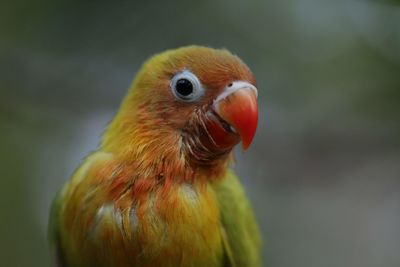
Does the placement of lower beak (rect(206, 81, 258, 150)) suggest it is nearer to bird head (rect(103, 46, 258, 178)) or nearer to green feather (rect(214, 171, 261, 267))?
bird head (rect(103, 46, 258, 178))

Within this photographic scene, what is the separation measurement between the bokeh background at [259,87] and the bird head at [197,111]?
5.64 ft

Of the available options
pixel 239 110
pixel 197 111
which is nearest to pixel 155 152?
pixel 197 111

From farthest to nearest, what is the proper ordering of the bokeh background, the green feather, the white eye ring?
the bokeh background, the green feather, the white eye ring

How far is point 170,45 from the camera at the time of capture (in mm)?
4633

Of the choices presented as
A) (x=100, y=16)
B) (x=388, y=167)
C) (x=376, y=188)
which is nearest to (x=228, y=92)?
(x=100, y=16)

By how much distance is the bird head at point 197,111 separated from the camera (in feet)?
6.44

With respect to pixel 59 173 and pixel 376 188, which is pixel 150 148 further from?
pixel 376 188

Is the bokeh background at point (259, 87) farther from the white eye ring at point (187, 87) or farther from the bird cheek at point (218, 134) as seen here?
the bird cheek at point (218, 134)

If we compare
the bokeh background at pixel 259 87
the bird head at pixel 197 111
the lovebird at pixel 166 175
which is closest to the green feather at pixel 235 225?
the lovebird at pixel 166 175

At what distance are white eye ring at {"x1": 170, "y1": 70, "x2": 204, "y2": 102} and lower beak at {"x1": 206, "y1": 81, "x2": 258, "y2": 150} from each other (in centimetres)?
7

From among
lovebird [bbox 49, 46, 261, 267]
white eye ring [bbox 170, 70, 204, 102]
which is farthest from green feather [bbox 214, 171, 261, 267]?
white eye ring [bbox 170, 70, 204, 102]

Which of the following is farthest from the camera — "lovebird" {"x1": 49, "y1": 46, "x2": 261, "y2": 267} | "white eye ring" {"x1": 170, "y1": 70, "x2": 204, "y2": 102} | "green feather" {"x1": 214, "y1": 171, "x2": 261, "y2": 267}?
"green feather" {"x1": 214, "y1": 171, "x2": 261, "y2": 267}

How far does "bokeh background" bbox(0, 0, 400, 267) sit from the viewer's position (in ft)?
12.9

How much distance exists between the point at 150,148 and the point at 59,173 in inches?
137
